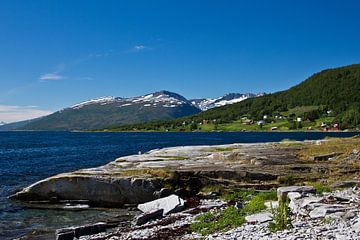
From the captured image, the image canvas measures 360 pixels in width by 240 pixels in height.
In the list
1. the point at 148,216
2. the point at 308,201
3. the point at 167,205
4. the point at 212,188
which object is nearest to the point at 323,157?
the point at 212,188

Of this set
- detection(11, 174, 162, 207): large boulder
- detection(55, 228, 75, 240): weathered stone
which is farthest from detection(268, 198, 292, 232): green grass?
detection(11, 174, 162, 207): large boulder

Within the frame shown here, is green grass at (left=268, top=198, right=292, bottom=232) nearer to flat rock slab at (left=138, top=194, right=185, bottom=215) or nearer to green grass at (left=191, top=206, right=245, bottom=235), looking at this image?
green grass at (left=191, top=206, right=245, bottom=235)

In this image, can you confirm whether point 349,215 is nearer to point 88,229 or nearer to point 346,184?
point 346,184

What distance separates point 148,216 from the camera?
28719 millimetres

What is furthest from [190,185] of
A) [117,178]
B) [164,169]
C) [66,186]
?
[66,186]

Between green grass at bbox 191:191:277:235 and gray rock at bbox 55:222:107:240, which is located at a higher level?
green grass at bbox 191:191:277:235

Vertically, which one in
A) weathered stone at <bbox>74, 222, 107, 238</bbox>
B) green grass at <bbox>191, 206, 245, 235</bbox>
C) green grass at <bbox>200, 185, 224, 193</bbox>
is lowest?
weathered stone at <bbox>74, 222, 107, 238</bbox>

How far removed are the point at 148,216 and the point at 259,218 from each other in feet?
33.0

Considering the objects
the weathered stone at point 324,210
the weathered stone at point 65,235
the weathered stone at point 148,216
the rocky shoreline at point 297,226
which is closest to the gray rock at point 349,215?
the rocky shoreline at point 297,226

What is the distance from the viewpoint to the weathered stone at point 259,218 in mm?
20759

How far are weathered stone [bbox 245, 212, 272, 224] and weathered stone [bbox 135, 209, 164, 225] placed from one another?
9044 mm

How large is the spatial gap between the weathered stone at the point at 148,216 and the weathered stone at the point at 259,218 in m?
9.04

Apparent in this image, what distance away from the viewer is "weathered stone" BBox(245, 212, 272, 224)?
2076 centimetres

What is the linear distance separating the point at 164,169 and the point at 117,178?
5506mm
